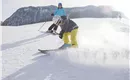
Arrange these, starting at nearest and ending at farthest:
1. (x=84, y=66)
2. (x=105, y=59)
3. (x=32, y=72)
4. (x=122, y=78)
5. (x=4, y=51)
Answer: (x=122, y=78) → (x=32, y=72) → (x=84, y=66) → (x=105, y=59) → (x=4, y=51)

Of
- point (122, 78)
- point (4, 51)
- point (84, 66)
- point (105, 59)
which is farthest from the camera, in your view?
point (4, 51)

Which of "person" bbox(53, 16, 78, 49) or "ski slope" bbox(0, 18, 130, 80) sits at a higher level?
"person" bbox(53, 16, 78, 49)

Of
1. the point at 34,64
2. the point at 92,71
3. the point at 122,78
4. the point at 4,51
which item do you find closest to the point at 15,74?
the point at 34,64

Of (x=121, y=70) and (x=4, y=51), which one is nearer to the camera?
(x=121, y=70)

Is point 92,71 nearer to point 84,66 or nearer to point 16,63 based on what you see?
point 84,66

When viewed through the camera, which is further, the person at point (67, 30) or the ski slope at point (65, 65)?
the person at point (67, 30)

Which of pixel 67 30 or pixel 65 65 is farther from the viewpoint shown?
pixel 67 30

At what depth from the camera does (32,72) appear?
6766 millimetres

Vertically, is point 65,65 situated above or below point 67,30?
below

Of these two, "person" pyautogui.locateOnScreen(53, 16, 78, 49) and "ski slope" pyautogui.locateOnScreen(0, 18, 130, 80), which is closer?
"ski slope" pyautogui.locateOnScreen(0, 18, 130, 80)

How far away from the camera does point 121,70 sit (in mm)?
6934

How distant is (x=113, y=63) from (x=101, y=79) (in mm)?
1557

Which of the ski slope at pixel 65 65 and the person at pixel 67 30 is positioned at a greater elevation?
the person at pixel 67 30

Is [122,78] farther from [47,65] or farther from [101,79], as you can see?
[47,65]
